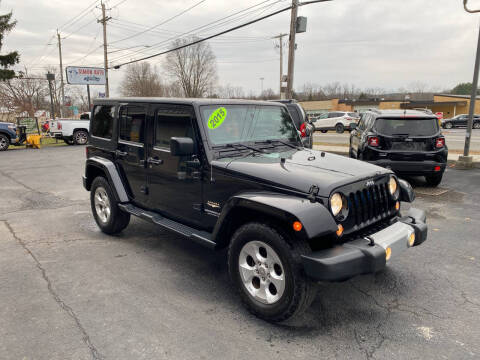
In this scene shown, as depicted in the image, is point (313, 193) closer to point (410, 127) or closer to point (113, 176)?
point (113, 176)

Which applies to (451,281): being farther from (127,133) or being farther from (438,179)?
(438,179)

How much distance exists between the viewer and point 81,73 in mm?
35531

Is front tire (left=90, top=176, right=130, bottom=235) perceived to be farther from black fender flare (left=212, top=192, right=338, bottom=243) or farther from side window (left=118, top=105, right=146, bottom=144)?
black fender flare (left=212, top=192, right=338, bottom=243)

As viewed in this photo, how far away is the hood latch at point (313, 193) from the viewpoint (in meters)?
2.83

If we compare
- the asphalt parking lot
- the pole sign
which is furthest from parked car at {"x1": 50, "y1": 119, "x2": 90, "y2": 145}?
the pole sign

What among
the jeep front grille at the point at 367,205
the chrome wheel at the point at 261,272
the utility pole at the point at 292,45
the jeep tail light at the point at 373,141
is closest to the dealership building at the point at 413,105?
the utility pole at the point at 292,45

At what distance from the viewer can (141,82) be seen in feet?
211

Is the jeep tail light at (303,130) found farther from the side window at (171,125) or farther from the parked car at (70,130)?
the parked car at (70,130)

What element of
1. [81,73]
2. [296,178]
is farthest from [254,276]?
[81,73]

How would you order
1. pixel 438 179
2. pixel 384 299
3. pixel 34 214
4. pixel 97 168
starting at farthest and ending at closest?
pixel 438 179 < pixel 34 214 < pixel 97 168 < pixel 384 299

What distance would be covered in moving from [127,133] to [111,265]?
65.9 inches

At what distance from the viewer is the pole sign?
116 ft

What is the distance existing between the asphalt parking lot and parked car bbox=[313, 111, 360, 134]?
27.0 metres

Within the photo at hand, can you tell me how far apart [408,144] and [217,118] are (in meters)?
5.54
